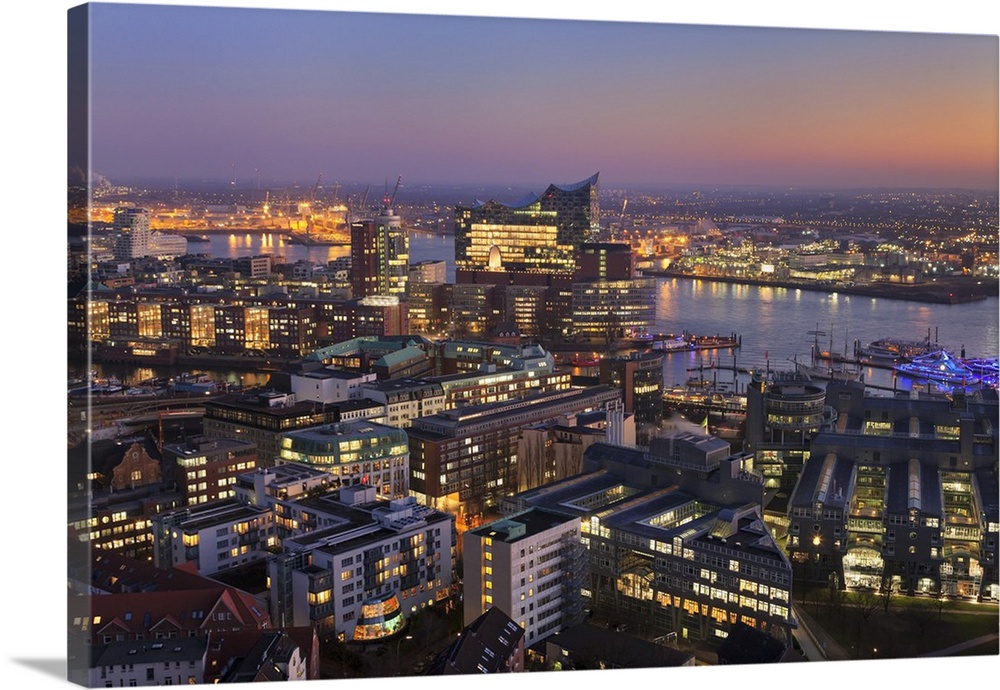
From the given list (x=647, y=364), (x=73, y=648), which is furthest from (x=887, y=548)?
(x=647, y=364)

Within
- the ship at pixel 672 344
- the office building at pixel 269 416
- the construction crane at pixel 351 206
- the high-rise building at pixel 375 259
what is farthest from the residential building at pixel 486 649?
the high-rise building at pixel 375 259

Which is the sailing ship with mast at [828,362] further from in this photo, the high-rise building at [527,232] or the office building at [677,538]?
the office building at [677,538]

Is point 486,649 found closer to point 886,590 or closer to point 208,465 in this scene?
point 886,590

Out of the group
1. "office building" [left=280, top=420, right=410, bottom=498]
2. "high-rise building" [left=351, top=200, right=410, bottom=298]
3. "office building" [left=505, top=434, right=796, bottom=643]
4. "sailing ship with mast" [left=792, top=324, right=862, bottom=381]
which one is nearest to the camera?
"office building" [left=505, top=434, right=796, bottom=643]

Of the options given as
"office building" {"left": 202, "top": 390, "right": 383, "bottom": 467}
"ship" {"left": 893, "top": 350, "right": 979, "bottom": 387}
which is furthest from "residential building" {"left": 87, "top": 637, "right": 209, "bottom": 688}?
"ship" {"left": 893, "top": 350, "right": 979, "bottom": 387}

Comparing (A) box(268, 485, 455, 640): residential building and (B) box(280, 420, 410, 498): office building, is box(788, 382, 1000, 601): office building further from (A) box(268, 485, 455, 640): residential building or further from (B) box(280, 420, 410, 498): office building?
(B) box(280, 420, 410, 498): office building

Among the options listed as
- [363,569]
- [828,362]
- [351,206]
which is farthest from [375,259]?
[363,569]
